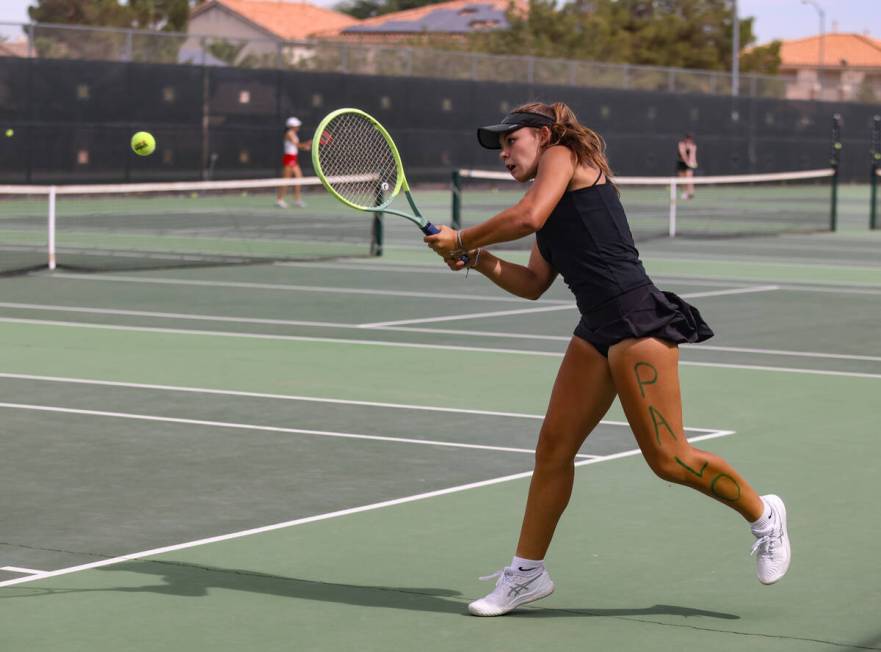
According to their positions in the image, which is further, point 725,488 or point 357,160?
point 357,160

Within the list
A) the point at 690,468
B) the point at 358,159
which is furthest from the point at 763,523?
the point at 358,159

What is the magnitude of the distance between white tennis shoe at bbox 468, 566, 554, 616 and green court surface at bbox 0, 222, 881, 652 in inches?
1.9

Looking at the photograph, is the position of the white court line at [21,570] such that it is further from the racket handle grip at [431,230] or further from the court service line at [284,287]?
the court service line at [284,287]

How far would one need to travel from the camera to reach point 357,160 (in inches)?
267

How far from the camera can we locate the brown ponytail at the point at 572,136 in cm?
529

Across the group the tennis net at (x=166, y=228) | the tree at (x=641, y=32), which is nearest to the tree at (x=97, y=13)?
the tree at (x=641, y=32)

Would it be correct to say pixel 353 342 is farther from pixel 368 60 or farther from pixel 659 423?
pixel 368 60

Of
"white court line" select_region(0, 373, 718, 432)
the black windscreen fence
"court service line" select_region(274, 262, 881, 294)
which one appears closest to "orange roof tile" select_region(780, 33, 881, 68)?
the black windscreen fence

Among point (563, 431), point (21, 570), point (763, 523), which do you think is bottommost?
point (21, 570)

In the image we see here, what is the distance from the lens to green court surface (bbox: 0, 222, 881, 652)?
5301 mm

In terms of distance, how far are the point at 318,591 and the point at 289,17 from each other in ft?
352

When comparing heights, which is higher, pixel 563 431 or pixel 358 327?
pixel 563 431

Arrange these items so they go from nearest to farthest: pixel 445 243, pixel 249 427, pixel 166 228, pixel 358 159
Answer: pixel 445 243 → pixel 358 159 → pixel 249 427 → pixel 166 228

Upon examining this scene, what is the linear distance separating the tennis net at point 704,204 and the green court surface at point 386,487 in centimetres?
678
